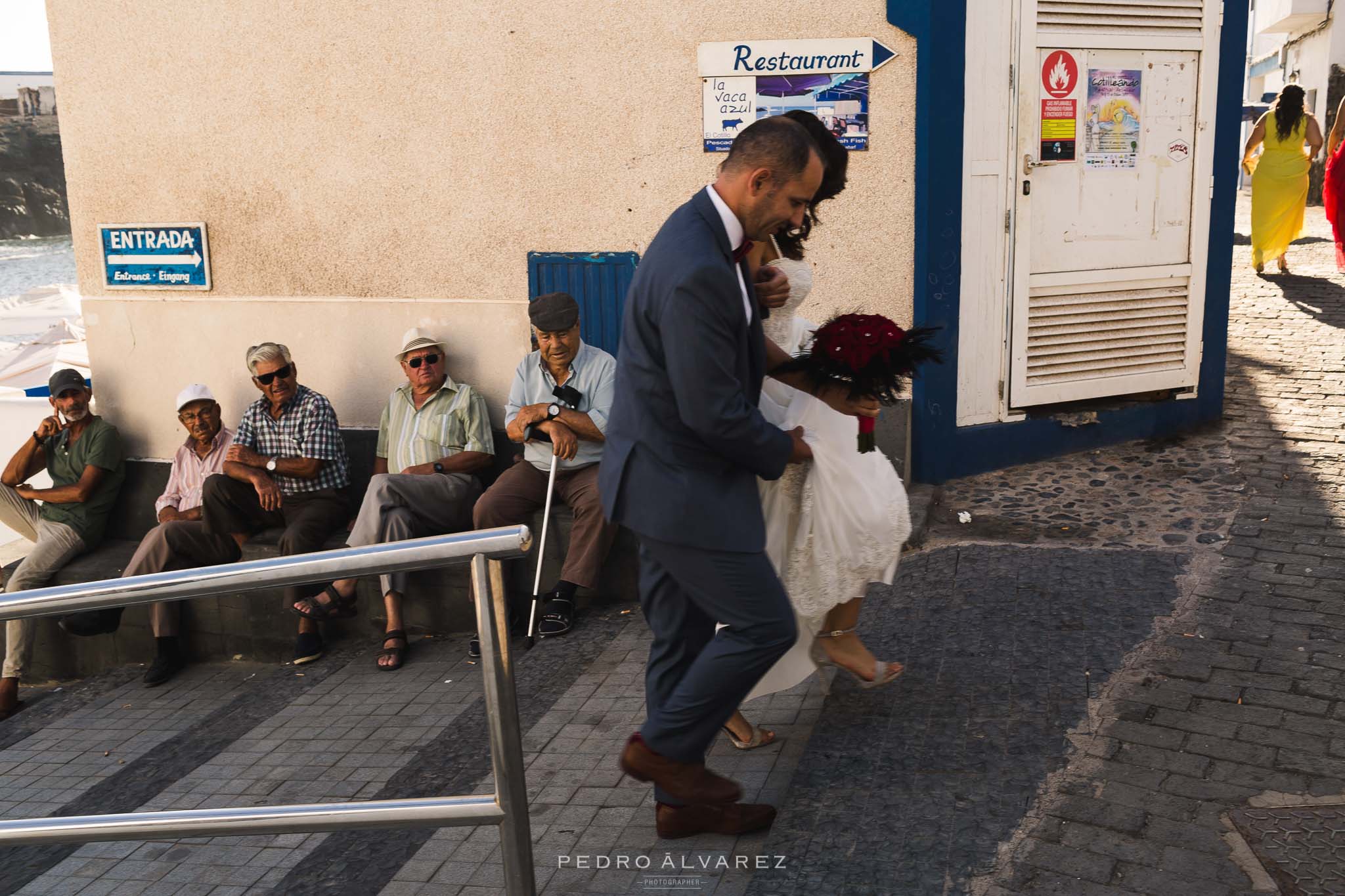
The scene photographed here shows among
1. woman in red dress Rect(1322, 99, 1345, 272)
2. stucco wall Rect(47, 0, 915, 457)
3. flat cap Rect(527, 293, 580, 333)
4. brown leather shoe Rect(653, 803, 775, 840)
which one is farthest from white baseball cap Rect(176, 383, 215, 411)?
woman in red dress Rect(1322, 99, 1345, 272)

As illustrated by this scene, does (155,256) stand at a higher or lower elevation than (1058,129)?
lower

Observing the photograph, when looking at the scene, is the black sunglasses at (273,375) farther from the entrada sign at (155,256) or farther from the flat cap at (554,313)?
the flat cap at (554,313)

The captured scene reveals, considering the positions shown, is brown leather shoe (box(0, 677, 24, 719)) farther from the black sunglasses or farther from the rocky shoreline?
the rocky shoreline

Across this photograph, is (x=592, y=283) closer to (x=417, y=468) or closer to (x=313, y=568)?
(x=417, y=468)

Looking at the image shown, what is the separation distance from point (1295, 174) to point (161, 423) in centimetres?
911

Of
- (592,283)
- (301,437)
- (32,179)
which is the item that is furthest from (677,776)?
(32,179)

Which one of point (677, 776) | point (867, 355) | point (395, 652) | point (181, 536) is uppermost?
point (867, 355)

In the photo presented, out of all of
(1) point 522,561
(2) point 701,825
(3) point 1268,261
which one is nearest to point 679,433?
(2) point 701,825

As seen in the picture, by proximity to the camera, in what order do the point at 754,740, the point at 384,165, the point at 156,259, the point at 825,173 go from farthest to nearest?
the point at 156,259 → the point at 384,165 → the point at 754,740 → the point at 825,173

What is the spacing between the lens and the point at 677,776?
315cm

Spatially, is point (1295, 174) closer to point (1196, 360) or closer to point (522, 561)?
point (1196, 360)

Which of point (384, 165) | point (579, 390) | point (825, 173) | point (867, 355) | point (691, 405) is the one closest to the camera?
point (691, 405)

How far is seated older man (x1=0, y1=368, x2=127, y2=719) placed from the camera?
712 centimetres

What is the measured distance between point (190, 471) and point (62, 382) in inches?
42.8
